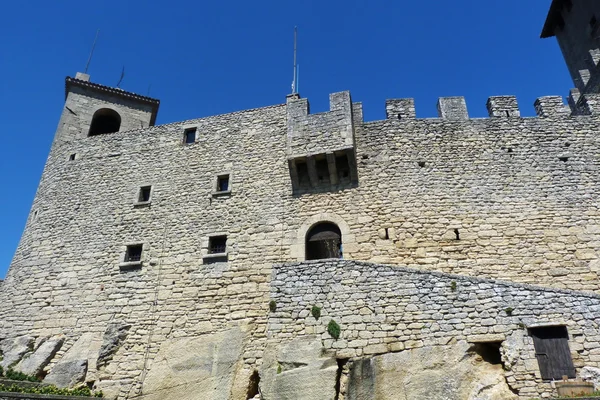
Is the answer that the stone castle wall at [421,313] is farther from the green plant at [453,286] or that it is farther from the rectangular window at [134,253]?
the rectangular window at [134,253]

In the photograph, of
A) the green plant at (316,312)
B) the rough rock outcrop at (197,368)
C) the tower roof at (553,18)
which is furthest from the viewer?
the tower roof at (553,18)

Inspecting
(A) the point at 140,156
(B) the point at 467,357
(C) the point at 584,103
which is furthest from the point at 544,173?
(A) the point at 140,156

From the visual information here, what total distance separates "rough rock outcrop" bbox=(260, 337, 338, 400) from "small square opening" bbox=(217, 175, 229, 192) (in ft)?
18.8

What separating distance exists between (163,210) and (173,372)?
16.3 feet

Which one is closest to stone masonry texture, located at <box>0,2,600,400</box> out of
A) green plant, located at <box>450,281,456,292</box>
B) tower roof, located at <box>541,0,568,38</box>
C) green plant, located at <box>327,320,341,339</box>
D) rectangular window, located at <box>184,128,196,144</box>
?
green plant, located at <box>450,281,456,292</box>

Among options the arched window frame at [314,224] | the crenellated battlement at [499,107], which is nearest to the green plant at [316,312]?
the arched window frame at [314,224]

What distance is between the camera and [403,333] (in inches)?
294

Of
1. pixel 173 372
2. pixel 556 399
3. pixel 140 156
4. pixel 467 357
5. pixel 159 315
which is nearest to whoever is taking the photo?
pixel 556 399

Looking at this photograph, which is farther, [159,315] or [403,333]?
[159,315]

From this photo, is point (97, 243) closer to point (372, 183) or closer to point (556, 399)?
point (372, 183)

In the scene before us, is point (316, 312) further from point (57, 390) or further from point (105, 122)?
point (105, 122)

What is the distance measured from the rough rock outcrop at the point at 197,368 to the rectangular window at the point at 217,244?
240cm

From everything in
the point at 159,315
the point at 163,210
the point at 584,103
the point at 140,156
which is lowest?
the point at 159,315

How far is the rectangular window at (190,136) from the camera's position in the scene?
533 inches
